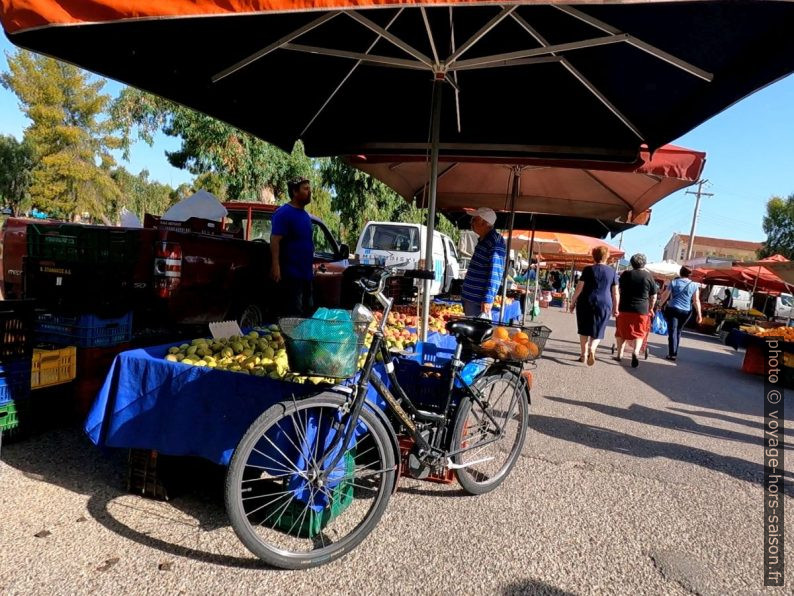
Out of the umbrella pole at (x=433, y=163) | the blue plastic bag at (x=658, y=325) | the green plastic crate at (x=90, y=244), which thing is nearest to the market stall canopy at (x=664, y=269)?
the blue plastic bag at (x=658, y=325)

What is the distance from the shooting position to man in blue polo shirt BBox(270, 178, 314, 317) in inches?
202

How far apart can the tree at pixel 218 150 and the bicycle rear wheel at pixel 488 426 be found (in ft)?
46.4

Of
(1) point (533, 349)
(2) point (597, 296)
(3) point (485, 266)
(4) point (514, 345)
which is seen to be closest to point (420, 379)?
(4) point (514, 345)

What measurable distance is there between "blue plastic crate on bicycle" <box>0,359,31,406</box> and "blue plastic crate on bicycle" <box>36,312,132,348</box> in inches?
17.1

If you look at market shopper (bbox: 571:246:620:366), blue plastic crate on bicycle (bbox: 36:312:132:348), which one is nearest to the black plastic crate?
blue plastic crate on bicycle (bbox: 36:312:132:348)

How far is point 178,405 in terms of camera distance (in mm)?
2820

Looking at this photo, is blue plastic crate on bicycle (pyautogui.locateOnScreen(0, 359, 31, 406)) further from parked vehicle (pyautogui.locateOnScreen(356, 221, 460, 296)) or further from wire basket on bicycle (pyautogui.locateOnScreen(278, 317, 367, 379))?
parked vehicle (pyautogui.locateOnScreen(356, 221, 460, 296))

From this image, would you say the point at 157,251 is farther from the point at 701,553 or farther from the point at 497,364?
the point at 701,553

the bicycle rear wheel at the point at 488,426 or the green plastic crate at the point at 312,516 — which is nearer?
the green plastic crate at the point at 312,516

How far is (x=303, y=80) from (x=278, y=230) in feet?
4.88

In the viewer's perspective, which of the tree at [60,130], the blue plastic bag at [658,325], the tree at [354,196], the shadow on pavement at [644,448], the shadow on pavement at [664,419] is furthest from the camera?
the tree at [60,130]

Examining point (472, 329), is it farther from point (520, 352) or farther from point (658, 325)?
point (658, 325)

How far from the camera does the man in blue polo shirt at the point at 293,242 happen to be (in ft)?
16.9

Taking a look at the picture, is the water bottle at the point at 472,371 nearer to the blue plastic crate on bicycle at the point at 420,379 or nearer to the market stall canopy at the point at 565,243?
the blue plastic crate on bicycle at the point at 420,379
